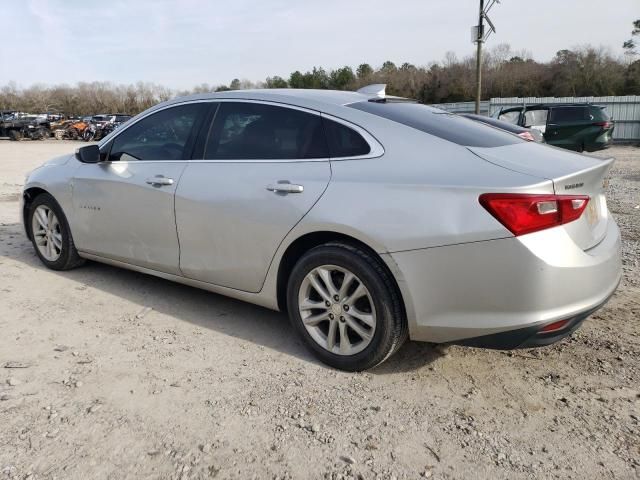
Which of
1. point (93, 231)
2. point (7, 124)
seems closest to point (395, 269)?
point (93, 231)

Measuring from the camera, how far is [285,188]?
10.5 feet

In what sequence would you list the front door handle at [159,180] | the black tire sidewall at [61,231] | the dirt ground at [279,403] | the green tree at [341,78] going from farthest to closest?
the green tree at [341,78]
the black tire sidewall at [61,231]
the front door handle at [159,180]
the dirt ground at [279,403]

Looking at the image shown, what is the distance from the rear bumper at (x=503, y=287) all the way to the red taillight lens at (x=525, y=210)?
0.15ft

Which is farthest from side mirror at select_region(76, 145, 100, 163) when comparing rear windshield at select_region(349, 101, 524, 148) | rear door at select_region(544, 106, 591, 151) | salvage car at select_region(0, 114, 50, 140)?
salvage car at select_region(0, 114, 50, 140)

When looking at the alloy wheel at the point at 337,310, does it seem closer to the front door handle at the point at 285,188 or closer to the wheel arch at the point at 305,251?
the wheel arch at the point at 305,251

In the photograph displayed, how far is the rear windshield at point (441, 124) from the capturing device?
3.04 m

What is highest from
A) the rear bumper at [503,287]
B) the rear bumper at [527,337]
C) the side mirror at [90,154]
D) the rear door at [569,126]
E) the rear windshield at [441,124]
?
the rear windshield at [441,124]

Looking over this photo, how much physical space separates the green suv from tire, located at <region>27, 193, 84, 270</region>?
1403cm

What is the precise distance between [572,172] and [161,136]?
287 centimetres

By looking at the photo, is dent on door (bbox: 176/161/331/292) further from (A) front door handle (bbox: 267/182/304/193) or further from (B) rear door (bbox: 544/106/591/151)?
(B) rear door (bbox: 544/106/591/151)

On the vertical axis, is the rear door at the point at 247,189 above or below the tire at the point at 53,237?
above

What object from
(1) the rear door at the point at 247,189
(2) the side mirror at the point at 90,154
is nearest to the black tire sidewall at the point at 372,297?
(1) the rear door at the point at 247,189

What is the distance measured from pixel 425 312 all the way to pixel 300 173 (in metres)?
1.09

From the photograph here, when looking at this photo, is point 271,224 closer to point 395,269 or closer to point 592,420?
point 395,269
